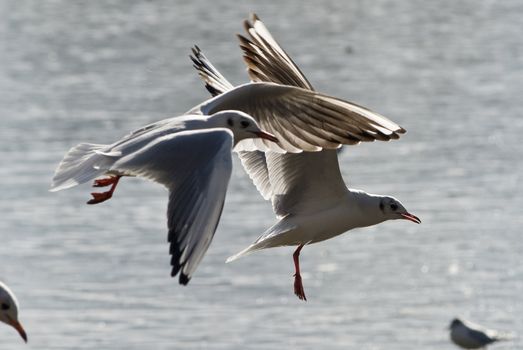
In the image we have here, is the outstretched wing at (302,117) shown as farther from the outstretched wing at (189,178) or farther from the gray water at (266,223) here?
the gray water at (266,223)

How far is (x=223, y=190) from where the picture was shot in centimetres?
568

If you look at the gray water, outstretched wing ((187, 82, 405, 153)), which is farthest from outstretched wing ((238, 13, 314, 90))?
the gray water

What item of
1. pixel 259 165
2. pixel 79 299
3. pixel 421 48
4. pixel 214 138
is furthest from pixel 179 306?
pixel 421 48

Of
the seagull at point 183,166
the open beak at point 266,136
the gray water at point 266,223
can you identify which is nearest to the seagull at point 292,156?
the open beak at point 266,136

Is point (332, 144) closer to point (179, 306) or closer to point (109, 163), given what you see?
point (109, 163)

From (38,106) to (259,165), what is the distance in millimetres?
13820

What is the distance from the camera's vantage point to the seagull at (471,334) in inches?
499

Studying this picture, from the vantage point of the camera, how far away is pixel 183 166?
593 centimetres

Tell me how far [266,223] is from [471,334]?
3547 mm

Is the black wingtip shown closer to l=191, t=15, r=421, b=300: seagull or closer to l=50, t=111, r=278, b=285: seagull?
l=50, t=111, r=278, b=285: seagull

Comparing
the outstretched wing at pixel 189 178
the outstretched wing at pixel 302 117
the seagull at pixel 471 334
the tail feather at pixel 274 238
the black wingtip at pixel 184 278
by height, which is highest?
the black wingtip at pixel 184 278

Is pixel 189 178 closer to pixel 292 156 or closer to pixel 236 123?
pixel 236 123

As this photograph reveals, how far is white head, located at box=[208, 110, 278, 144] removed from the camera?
6652mm

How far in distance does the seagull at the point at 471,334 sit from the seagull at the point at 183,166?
20.0 ft
